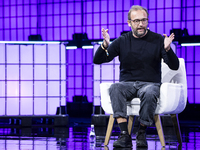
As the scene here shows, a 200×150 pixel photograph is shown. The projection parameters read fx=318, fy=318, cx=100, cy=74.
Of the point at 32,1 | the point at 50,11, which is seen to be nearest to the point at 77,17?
the point at 50,11

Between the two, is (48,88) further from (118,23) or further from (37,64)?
(118,23)

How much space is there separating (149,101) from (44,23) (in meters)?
12.0

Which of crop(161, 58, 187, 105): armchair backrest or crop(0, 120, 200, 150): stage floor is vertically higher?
crop(161, 58, 187, 105): armchair backrest

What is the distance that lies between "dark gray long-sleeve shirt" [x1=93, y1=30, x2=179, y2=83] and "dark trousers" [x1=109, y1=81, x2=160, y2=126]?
0.08 m

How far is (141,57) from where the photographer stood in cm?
257

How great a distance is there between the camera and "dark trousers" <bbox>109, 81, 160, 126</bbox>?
2.35 m

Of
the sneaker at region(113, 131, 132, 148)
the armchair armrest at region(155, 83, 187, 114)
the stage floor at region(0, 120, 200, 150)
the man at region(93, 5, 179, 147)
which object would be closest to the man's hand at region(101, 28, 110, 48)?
the man at region(93, 5, 179, 147)

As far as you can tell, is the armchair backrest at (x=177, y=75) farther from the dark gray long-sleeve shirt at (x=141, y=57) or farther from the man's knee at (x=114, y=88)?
the man's knee at (x=114, y=88)

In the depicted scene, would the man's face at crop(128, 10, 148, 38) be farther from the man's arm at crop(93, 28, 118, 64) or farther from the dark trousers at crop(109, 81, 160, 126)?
the dark trousers at crop(109, 81, 160, 126)

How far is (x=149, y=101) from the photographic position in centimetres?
234

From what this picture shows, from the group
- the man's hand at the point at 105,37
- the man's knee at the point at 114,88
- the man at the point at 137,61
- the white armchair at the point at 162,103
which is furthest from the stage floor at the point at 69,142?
the man's hand at the point at 105,37

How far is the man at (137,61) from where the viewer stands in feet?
7.91

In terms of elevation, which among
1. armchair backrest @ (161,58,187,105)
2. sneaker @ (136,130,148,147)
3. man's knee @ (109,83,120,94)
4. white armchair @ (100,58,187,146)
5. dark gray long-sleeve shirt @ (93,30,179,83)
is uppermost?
dark gray long-sleeve shirt @ (93,30,179,83)

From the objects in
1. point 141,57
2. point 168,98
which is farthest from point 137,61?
point 168,98
